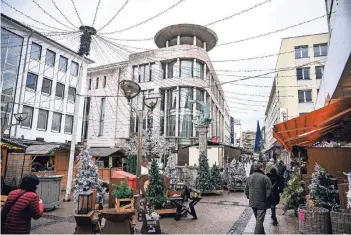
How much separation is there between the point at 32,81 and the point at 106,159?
41.0 feet

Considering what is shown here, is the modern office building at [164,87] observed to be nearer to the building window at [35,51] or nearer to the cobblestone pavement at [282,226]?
the building window at [35,51]

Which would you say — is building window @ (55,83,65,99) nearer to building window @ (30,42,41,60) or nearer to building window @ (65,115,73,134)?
building window @ (65,115,73,134)

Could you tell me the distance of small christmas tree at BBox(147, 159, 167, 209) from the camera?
27.5 feet

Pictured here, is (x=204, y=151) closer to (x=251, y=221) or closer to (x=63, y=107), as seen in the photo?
(x=251, y=221)

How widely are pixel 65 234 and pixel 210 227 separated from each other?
12.6 ft

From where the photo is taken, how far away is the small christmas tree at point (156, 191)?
8391 millimetres

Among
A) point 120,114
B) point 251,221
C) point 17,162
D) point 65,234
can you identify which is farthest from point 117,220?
point 120,114

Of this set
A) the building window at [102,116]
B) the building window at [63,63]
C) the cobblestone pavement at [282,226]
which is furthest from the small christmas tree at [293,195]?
the building window at [102,116]

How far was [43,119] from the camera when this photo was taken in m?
25.8

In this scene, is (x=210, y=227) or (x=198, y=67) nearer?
(x=210, y=227)

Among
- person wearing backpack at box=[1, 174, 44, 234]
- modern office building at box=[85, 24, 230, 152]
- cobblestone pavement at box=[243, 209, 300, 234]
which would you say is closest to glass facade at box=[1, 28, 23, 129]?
modern office building at box=[85, 24, 230, 152]

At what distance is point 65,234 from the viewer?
630cm

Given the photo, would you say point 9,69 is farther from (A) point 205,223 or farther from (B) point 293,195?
(B) point 293,195

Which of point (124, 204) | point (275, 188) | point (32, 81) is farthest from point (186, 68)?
point (124, 204)
